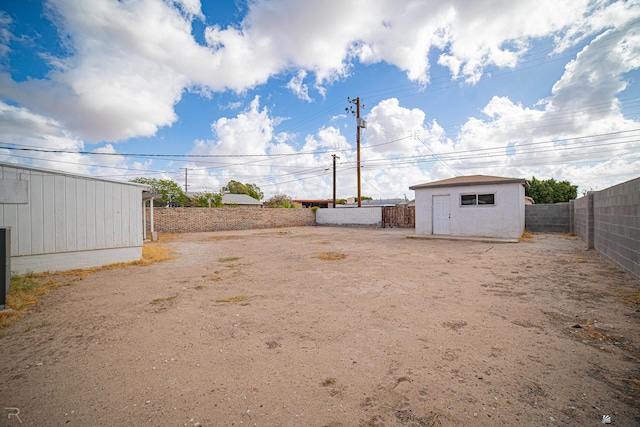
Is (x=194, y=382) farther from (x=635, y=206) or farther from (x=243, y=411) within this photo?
(x=635, y=206)

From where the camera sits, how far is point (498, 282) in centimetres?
537

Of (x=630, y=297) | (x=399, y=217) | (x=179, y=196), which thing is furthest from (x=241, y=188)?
(x=630, y=297)

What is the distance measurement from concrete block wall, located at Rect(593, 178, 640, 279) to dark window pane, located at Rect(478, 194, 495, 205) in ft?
13.4

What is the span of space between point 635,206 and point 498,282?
9.21 feet

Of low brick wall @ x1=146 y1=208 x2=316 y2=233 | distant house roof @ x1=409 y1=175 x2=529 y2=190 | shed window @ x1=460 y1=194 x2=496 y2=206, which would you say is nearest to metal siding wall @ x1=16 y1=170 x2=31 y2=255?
low brick wall @ x1=146 y1=208 x2=316 y2=233

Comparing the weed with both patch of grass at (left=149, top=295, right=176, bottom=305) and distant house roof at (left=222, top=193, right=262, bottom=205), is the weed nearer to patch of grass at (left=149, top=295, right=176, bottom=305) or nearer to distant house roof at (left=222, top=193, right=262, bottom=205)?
patch of grass at (left=149, top=295, right=176, bottom=305)

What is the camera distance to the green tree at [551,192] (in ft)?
107

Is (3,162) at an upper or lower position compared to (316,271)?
upper

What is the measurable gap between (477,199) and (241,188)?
5191 cm

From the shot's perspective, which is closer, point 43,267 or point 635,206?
point 635,206

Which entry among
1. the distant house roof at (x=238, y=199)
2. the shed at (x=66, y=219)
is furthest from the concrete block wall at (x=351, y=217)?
the distant house roof at (x=238, y=199)

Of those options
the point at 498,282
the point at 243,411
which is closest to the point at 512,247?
the point at 498,282

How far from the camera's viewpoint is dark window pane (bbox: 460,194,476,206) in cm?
1252

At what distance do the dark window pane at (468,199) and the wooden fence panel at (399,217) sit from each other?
890 centimetres
